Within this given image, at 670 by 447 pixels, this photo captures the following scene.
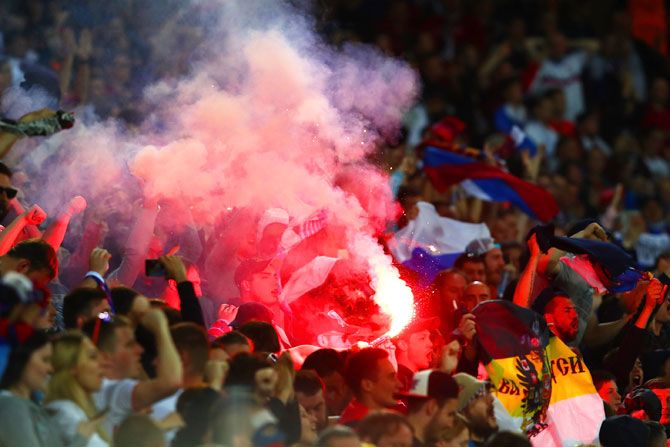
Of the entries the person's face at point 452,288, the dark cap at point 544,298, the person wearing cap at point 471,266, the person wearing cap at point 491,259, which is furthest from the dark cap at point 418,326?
the person wearing cap at point 491,259

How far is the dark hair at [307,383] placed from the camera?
21.8 feet

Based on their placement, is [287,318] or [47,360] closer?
[47,360]

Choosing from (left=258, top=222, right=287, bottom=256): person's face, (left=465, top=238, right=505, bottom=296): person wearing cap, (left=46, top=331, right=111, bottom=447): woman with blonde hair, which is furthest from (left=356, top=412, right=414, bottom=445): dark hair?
(left=465, top=238, right=505, bottom=296): person wearing cap

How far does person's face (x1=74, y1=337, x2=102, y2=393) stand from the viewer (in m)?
5.86

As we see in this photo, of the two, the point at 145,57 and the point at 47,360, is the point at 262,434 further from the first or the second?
the point at 145,57

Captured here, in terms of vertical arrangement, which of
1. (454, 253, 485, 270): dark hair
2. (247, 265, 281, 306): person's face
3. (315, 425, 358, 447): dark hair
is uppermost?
(315, 425, 358, 447): dark hair

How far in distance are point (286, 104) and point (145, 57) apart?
2450 millimetres

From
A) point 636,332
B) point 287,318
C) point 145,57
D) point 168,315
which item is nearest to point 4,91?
point 145,57

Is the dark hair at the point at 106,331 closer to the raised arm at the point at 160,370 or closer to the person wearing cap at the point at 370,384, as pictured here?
the raised arm at the point at 160,370

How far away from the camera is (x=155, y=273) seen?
7.33m

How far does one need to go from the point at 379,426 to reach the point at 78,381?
131 centimetres

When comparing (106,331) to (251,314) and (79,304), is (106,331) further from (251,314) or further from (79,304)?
(251,314)

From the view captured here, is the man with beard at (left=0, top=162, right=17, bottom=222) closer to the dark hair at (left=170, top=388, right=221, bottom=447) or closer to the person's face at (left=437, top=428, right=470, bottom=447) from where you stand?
the dark hair at (left=170, top=388, right=221, bottom=447)

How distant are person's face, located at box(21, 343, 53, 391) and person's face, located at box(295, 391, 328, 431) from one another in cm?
133
